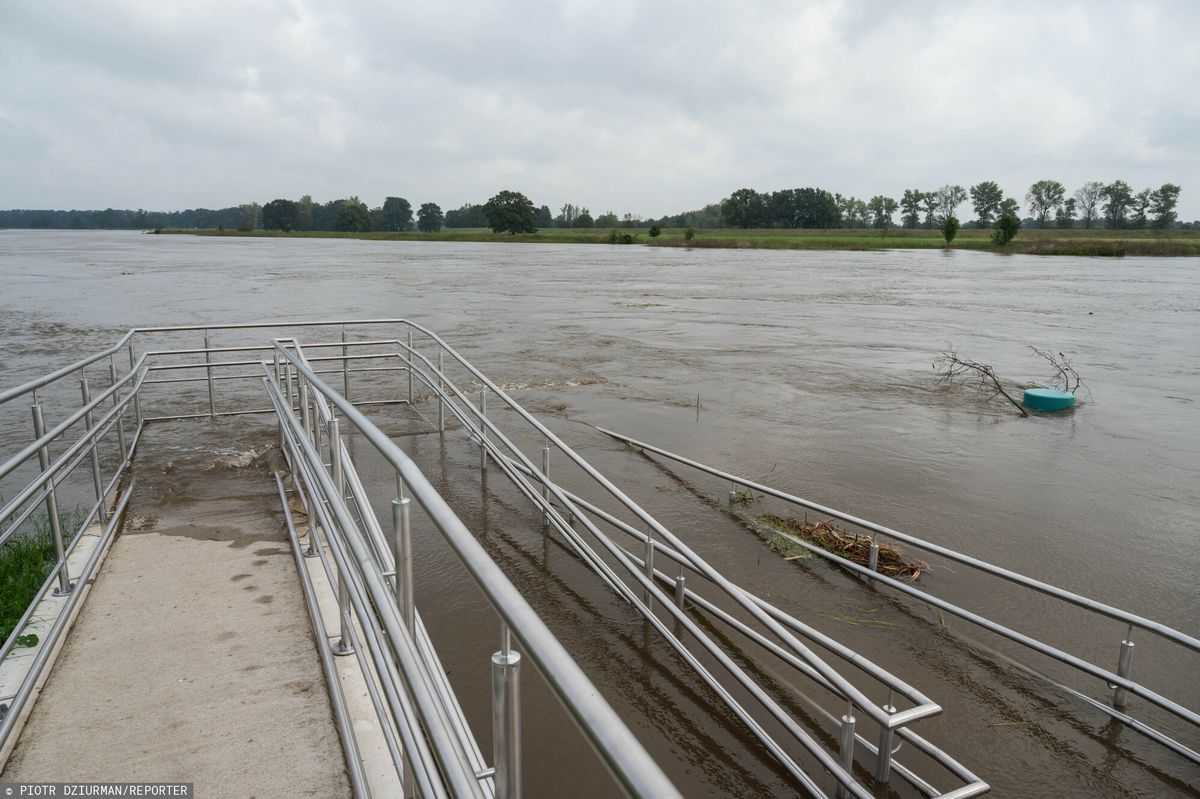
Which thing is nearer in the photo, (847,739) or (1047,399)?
(847,739)

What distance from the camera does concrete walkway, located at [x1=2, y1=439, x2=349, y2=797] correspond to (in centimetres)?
282

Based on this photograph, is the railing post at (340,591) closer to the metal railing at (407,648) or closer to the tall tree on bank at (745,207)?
the metal railing at (407,648)

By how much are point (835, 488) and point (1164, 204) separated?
141310mm

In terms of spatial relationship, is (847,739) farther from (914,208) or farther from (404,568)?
(914,208)

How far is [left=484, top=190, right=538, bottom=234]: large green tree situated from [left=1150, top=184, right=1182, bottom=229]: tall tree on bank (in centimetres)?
9441

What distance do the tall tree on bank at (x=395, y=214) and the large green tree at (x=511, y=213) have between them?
3709 centimetres

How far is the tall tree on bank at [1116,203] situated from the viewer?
125188 millimetres

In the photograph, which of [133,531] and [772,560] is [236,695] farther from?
[772,560]

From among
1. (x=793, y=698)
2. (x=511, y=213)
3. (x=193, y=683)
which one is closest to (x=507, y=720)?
(x=193, y=683)

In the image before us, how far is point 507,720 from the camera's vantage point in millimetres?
1315

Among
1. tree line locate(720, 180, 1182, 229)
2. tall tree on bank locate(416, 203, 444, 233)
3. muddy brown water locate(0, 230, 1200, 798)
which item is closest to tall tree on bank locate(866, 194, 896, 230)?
tree line locate(720, 180, 1182, 229)

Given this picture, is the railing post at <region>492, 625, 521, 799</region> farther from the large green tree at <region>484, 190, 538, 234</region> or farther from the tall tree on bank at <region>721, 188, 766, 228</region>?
the tall tree on bank at <region>721, 188, 766, 228</region>

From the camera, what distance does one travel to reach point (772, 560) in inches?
271

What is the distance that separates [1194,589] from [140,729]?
7609 millimetres
